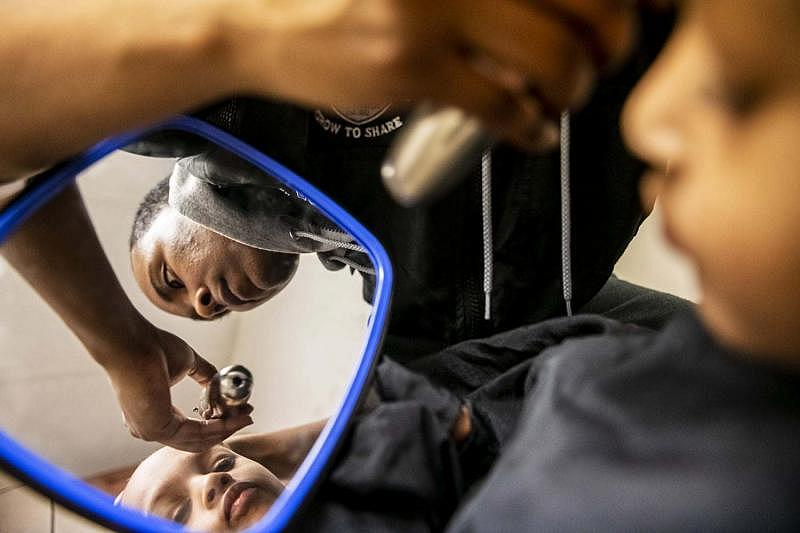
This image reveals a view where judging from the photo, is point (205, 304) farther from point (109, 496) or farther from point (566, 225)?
point (566, 225)

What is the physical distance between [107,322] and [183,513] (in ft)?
0.36

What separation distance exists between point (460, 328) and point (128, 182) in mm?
222

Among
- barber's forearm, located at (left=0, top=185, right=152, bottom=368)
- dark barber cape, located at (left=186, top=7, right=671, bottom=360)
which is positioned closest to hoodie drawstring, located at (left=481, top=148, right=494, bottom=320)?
dark barber cape, located at (left=186, top=7, right=671, bottom=360)

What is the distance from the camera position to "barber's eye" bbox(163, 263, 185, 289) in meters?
0.38

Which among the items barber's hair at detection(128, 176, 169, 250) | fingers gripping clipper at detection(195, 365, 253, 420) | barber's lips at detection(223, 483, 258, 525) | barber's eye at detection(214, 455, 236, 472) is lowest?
barber's lips at detection(223, 483, 258, 525)

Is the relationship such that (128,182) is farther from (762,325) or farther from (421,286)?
(762,325)

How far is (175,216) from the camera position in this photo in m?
0.38

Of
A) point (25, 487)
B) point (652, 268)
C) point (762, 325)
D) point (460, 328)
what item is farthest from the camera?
point (652, 268)

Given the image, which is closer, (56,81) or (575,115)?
(56,81)

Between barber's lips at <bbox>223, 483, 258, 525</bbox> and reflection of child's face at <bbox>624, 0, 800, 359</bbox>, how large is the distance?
25 cm

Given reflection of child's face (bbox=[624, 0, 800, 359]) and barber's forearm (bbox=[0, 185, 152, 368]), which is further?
barber's forearm (bbox=[0, 185, 152, 368])

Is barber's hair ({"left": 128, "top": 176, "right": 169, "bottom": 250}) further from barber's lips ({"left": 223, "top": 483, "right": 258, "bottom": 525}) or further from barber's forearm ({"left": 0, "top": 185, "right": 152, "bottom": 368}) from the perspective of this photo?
barber's lips ({"left": 223, "top": 483, "right": 258, "bottom": 525})

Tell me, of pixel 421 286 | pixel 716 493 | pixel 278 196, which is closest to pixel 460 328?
pixel 421 286

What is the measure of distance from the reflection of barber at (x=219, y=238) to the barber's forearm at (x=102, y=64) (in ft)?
0.37
